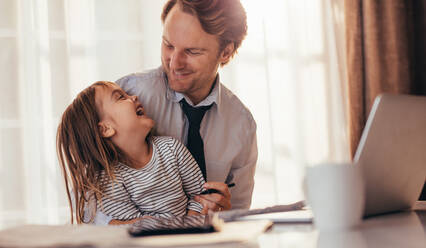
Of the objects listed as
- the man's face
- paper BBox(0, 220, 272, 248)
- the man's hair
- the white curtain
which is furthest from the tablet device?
the white curtain

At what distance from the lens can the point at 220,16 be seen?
5.97 feet

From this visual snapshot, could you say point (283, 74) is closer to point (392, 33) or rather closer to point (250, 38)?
point (250, 38)

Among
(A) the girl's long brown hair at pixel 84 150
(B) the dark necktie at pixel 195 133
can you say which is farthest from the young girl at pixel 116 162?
(B) the dark necktie at pixel 195 133

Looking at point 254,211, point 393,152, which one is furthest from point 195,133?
point 393,152

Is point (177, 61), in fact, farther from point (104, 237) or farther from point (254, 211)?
point (104, 237)

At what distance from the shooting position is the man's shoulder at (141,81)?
1771 mm

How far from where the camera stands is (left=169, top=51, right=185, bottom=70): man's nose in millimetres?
1754

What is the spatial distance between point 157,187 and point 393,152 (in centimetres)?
74

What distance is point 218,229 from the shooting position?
77 cm

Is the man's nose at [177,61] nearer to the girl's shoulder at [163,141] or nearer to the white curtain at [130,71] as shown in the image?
the girl's shoulder at [163,141]

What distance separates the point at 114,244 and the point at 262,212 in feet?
1.59

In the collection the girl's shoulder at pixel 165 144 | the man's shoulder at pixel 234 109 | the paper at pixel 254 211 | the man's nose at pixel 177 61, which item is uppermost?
the man's nose at pixel 177 61

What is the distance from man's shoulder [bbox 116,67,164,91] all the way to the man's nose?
83 millimetres

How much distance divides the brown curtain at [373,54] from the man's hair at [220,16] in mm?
1239
